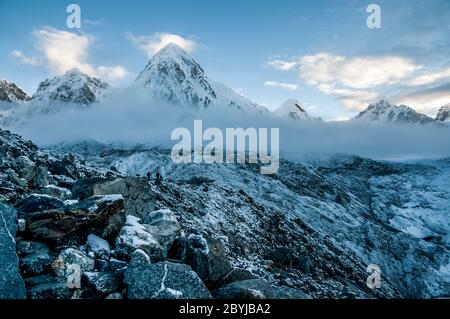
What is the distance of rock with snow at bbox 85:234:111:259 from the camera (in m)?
12.5

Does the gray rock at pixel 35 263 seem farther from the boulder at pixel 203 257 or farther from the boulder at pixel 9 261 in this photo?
the boulder at pixel 203 257

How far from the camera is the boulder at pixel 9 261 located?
10.3 meters

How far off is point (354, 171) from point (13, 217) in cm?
16905

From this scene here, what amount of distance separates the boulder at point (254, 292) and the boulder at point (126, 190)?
7952 mm

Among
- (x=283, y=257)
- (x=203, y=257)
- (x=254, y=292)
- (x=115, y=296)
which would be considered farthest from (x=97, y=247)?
(x=283, y=257)

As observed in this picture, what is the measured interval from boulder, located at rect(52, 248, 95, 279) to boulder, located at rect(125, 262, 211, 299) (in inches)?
56.4

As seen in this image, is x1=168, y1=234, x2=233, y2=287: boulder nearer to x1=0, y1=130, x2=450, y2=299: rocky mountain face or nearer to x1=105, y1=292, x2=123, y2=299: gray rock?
x1=0, y1=130, x2=450, y2=299: rocky mountain face

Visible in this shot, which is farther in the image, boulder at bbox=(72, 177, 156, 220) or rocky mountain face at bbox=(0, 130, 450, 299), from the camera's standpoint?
boulder at bbox=(72, 177, 156, 220)

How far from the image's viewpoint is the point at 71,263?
37.5 feet

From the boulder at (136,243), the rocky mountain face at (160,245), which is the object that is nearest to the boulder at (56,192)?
the rocky mountain face at (160,245)

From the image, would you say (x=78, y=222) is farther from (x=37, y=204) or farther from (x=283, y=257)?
(x=283, y=257)

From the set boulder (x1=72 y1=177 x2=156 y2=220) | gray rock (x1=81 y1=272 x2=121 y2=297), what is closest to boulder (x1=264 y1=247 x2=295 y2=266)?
boulder (x1=72 y1=177 x2=156 y2=220)

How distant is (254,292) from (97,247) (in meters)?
5.46

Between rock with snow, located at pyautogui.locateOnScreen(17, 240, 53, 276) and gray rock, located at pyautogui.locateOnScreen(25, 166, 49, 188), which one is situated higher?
gray rock, located at pyautogui.locateOnScreen(25, 166, 49, 188)
